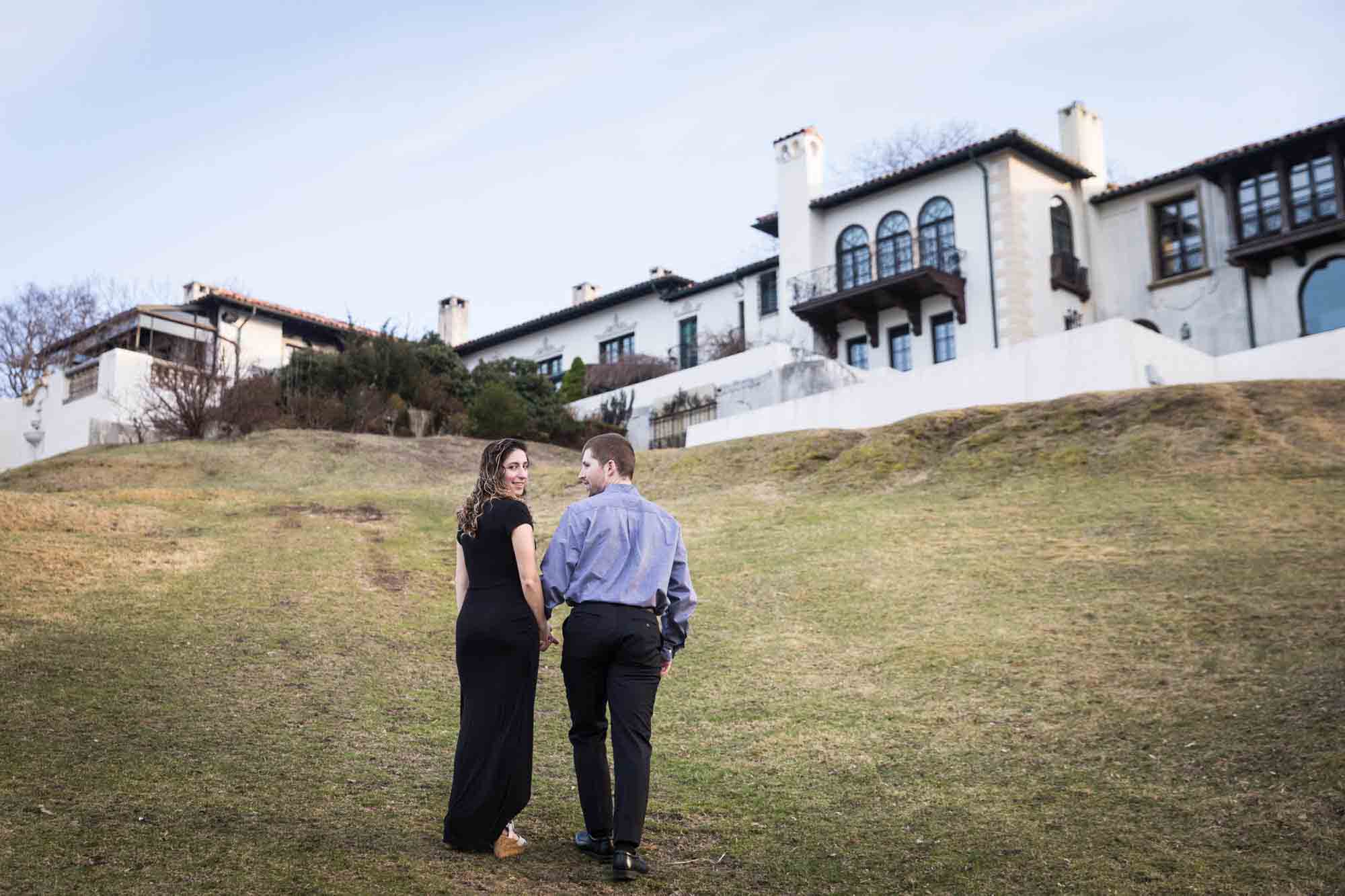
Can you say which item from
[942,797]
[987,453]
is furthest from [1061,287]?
[942,797]

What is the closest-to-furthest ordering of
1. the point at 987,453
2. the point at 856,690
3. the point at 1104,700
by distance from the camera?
the point at 1104,700 < the point at 856,690 < the point at 987,453

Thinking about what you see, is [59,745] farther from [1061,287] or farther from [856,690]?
[1061,287]

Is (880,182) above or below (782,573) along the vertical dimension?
above

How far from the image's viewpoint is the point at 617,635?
212 inches

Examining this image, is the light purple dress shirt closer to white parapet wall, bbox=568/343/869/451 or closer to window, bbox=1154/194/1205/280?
white parapet wall, bbox=568/343/869/451

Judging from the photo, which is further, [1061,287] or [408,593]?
[1061,287]

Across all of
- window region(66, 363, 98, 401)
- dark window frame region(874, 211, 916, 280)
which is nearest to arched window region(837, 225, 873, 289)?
dark window frame region(874, 211, 916, 280)

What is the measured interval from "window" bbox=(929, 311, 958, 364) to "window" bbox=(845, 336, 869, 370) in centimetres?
216

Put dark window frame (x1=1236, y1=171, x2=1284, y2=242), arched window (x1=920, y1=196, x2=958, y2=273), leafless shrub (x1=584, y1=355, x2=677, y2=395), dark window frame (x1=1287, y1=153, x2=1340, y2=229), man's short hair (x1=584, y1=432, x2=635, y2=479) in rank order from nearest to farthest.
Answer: man's short hair (x1=584, y1=432, x2=635, y2=479) → dark window frame (x1=1287, y1=153, x2=1340, y2=229) → dark window frame (x1=1236, y1=171, x2=1284, y2=242) → arched window (x1=920, y1=196, x2=958, y2=273) → leafless shrub (x1=584, y1=355, x2=677, y2=395)

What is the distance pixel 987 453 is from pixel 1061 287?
15391 mm

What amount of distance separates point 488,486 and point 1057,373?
17.6m

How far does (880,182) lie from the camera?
33.7 meters

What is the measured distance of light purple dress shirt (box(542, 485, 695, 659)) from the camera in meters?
5.51

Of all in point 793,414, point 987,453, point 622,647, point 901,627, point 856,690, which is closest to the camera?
point 622,647
